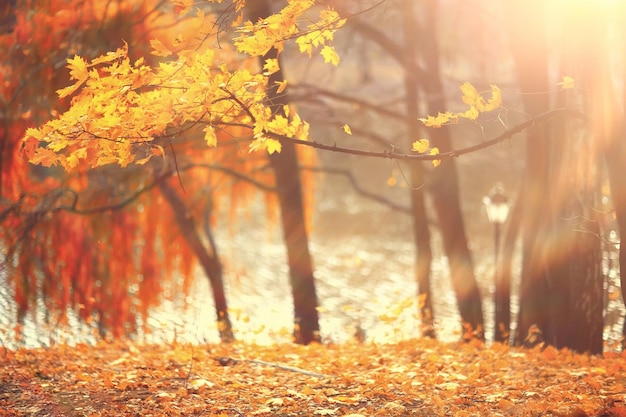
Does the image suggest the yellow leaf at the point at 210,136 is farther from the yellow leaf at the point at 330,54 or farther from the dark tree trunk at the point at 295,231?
the dark tree trunk at the point at 295,231

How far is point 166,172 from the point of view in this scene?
410 inches

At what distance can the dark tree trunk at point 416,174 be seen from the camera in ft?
35.3

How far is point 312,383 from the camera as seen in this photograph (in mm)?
5965

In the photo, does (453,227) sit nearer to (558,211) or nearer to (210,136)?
(558,211)

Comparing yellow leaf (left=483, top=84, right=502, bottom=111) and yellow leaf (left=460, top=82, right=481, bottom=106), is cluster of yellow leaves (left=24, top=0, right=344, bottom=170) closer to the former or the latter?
yellow leaf (left=460, top=82, right=481, bottom=106)

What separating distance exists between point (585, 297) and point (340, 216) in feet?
83.1

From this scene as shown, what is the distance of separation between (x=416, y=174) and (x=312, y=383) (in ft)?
19.0

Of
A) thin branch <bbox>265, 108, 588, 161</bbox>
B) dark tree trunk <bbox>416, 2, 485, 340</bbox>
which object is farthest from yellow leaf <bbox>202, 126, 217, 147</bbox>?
dark tree trunk <bbox>416, 2, 485, 340</bbox>

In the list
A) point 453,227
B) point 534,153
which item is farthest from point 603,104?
point 453,227

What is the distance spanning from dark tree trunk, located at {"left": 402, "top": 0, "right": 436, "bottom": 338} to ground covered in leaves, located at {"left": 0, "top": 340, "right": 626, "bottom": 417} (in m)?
3.04

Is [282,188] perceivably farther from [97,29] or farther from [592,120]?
[592,120]

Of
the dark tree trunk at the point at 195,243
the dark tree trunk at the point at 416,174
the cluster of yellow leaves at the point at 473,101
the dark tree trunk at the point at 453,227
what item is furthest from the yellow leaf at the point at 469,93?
the dark tree trunk at the point at 195,243

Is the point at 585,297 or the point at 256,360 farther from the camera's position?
the point at 585,297

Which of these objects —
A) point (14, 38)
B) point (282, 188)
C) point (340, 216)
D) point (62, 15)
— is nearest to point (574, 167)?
point (282, 188)
